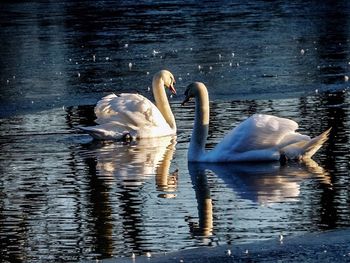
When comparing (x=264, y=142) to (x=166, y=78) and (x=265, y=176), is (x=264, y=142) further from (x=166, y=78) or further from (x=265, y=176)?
(x=166, y=78)

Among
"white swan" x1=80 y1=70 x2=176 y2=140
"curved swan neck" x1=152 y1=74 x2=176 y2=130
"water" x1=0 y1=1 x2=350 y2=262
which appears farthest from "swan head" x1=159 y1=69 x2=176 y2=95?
"white swan" x1=80 y1=70 x2=176 y2=140

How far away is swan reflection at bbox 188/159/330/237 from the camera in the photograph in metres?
10.7

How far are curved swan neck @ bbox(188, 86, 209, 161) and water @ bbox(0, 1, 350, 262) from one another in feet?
0.76

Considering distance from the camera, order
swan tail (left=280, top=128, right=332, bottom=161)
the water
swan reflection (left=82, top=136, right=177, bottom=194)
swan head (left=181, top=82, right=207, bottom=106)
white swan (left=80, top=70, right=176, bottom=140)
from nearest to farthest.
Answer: the water
swan reflection (left=82, top=136, right=177, bottom=194)
swan tail (left=280, top=128, right=332, bottom=161)
swan head (left=181, top=82, right=207, bottom=106)
white swan (left=80, top=70, right=176, bottom=140)

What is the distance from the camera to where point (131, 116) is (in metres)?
15.7

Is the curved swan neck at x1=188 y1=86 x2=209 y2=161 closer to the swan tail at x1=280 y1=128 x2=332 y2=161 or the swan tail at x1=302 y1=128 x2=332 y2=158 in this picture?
the swan tail at x1=280 y1=128 x2=332 y2=161

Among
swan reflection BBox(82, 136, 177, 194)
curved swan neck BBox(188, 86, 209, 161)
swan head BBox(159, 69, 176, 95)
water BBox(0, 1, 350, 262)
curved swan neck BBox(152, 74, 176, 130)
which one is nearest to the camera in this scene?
water BBox(0, 1, 350, 262)

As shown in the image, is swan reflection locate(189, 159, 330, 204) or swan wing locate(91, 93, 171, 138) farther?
swan wing locate(91, 93, 171, 138)

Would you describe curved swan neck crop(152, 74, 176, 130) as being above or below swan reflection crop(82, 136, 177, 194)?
above

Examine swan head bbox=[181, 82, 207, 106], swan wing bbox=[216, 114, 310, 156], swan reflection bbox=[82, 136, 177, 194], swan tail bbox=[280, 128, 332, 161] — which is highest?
swan head bbox=[181, 82, 207, 106]

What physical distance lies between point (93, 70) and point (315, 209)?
13.2 m

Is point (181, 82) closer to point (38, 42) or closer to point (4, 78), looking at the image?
point (4, 78)

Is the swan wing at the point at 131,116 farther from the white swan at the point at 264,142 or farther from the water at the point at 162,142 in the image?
the white swan at the point at 264,142

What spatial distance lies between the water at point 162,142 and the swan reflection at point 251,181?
2 centimetres
